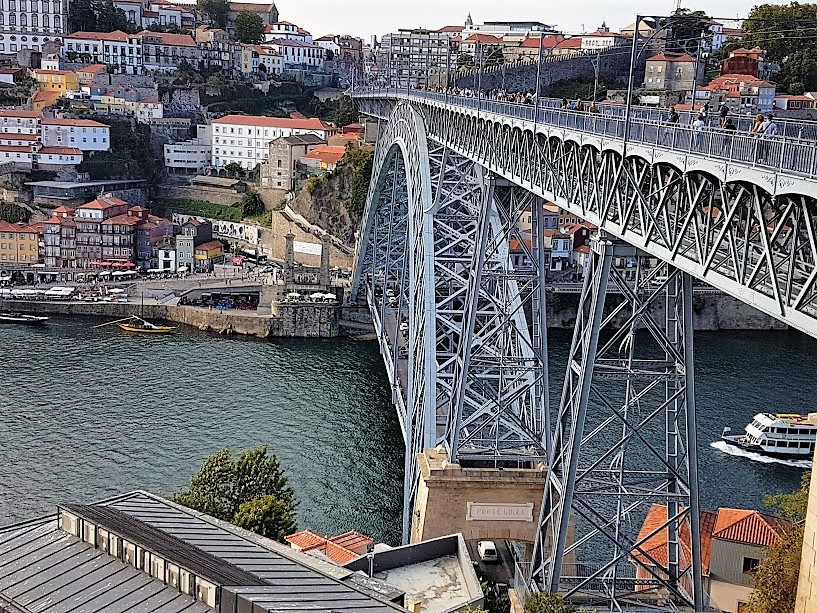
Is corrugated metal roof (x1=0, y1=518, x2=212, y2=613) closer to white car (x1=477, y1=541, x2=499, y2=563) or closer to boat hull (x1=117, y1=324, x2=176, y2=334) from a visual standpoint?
white car (x1=477, y1=541, x2=499, y2=563)

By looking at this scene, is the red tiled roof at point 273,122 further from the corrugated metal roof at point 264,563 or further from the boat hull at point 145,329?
the corrugated metal roof at point 264,563

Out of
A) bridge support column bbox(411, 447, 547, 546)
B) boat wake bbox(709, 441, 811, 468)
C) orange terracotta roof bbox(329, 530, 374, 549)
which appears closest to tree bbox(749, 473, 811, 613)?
bridge support column bbox(411, 447, 547, 546)

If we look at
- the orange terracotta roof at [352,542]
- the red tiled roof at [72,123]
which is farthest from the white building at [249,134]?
the orange terracotta roof at [352,542]

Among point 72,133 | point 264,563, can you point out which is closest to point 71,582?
point 264,563

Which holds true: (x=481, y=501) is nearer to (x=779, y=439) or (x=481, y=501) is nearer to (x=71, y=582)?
(x=71, y=582)

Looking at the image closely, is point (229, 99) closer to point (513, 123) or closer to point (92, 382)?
point (92, 382)

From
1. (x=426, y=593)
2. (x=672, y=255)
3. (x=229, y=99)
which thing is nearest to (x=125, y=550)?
(x=426, y=593)
